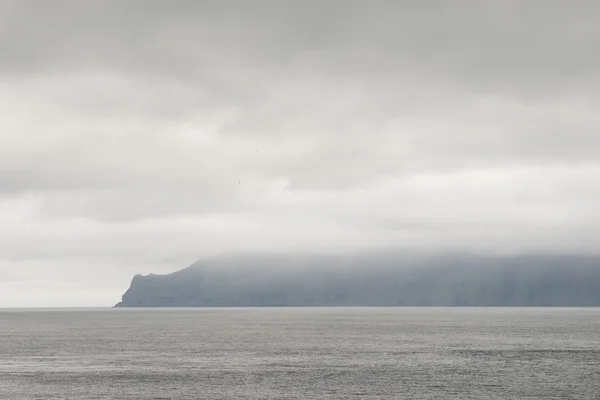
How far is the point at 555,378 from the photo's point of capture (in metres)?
124

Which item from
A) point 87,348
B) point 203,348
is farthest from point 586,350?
point 87,348

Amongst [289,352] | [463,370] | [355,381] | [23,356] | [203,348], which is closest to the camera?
[355,381]

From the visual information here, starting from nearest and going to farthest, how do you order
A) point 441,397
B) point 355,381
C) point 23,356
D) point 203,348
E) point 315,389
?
point 441,397
point 315,389
point 355,381
point 23,356
point 203,348

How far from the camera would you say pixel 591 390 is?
361 ft

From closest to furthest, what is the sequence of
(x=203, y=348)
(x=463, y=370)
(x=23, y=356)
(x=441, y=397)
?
(x=441, y=397)
(x=463, y=370)
(x=23, y=356)
(x=203, y=348)

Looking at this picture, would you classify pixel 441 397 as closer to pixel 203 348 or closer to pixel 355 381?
pixel 355 381

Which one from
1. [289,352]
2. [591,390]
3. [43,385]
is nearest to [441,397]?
[591,390]

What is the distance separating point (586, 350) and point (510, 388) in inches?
3033

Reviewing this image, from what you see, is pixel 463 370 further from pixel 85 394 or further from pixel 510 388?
pixel 85 394

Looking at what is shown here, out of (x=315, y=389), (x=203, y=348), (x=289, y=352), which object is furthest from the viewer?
(x=203, y=348)

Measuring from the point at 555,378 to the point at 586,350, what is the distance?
6304cm

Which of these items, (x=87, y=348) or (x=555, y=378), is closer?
(x=555, y=378)

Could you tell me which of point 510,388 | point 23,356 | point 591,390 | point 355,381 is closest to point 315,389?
point 355,381

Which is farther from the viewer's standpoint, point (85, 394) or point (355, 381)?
point (355, 381)
